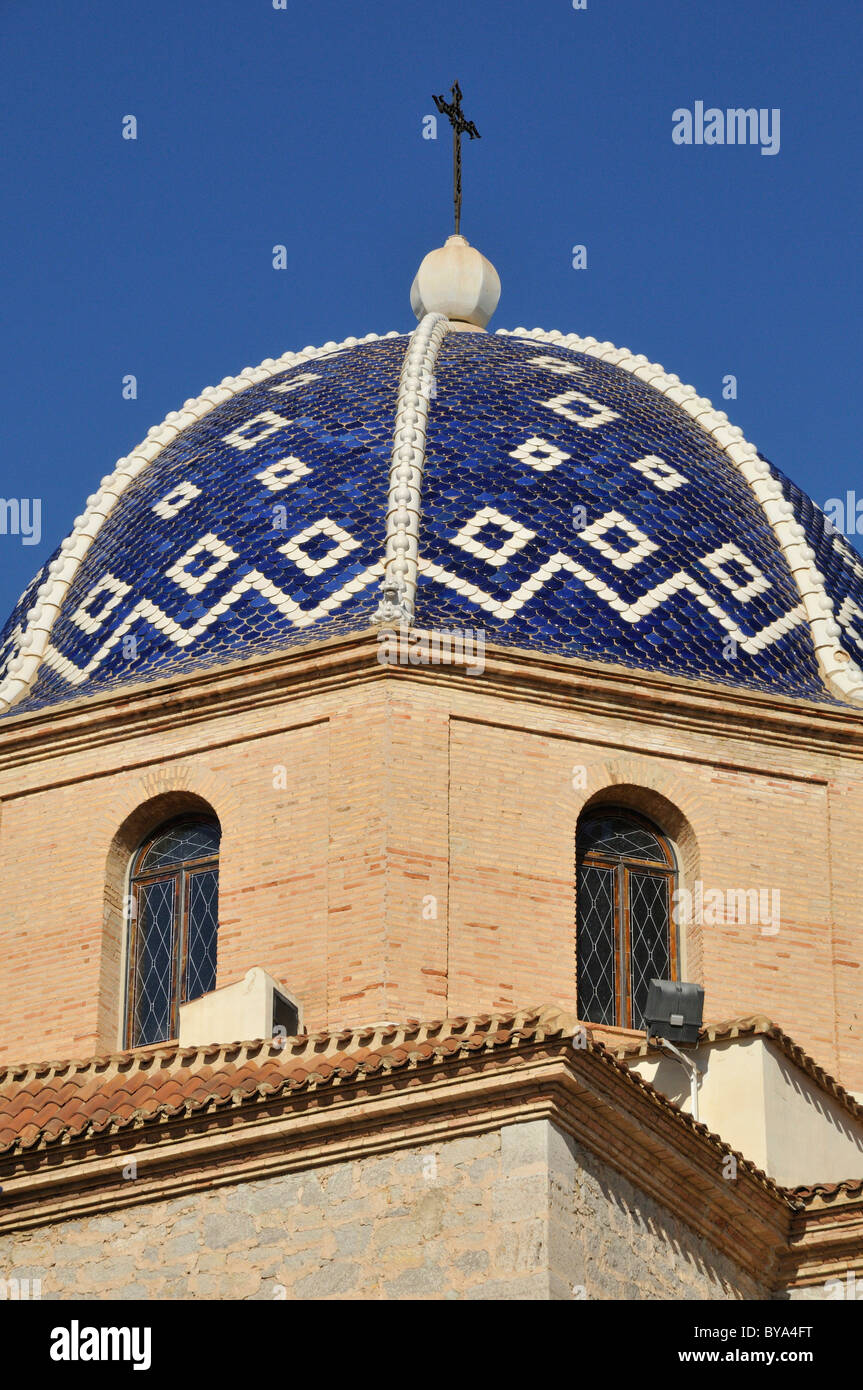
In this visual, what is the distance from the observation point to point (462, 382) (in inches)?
665

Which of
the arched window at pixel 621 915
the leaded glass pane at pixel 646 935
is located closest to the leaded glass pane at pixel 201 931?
the arched window at pixel 621 915

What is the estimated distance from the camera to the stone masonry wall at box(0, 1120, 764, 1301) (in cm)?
1095

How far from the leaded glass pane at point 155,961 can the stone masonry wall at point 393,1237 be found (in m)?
2.90

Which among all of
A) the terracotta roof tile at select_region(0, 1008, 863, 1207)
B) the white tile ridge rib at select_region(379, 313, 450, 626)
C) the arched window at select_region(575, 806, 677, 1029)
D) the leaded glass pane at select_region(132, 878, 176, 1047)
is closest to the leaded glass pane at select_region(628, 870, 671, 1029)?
the arched window at select_region(575, 806, 677, 1029)

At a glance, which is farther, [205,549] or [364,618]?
[205,549]

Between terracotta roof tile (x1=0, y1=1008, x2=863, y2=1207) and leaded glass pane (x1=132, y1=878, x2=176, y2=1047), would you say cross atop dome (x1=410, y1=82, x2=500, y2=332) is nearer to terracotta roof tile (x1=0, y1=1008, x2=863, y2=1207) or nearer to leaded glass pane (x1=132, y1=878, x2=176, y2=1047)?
leaded glass pane (x1=132, y1=878, x2=176, y2=1047)

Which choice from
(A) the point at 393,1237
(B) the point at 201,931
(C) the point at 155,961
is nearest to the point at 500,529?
(B) the point at 201,931

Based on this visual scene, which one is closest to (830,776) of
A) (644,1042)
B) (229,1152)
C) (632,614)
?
(632,614)

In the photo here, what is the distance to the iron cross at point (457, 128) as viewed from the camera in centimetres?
1947

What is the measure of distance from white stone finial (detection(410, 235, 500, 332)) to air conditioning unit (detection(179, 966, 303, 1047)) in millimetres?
6698

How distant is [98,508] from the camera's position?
55.9 ft

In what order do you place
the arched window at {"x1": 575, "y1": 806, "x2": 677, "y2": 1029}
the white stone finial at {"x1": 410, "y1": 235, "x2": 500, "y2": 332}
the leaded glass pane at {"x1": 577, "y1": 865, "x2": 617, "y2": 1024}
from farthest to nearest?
the white stone finial at {"x1": 410, "y1": 235, "x2": 500, "y2": 332}
the arched window at {"x1": 575, "y1": 806, "x2": 677, "y2": 1029}
the leaded glass pane at {"x1": 577, "y1": 865, "x2": 617, "y2": 1024}
